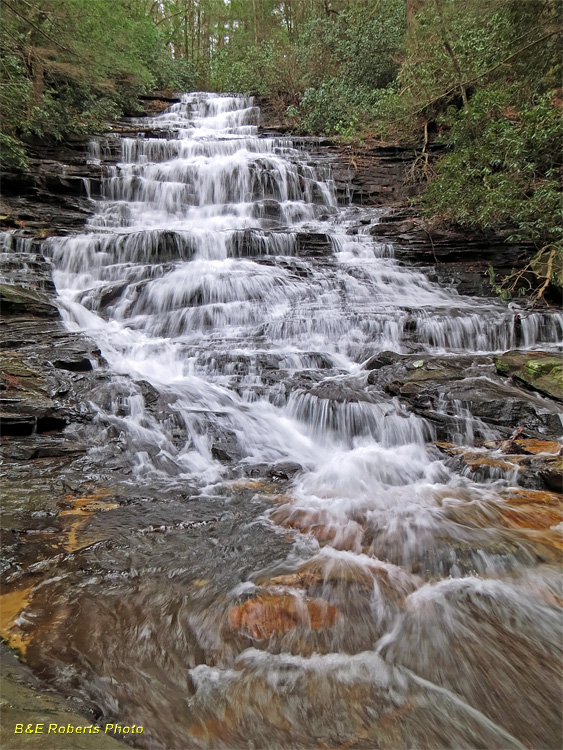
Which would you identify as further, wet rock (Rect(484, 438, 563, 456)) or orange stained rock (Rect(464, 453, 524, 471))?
wet rock (Rect(484, 438, 563, 456))

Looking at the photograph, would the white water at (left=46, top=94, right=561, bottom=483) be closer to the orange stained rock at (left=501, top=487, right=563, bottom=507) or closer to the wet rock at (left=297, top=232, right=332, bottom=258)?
the wet rock at (left=297, top=232, right=332, bottom=258)

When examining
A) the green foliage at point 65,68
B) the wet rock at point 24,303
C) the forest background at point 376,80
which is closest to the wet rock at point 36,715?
the wet rock at point 24,303

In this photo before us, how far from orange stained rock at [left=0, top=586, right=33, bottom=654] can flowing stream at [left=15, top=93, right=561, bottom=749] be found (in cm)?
10

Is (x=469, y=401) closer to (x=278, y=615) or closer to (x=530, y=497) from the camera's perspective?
(x=530, y=497)

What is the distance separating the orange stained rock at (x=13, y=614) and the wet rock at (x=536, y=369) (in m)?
5.33

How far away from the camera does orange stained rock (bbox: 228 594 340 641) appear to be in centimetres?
216

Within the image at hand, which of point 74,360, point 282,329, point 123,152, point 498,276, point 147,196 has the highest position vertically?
point 123,152

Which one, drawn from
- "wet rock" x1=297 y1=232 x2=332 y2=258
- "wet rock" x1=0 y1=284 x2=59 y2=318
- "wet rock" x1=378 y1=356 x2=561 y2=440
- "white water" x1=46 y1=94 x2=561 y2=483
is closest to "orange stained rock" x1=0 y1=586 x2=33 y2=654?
"white water" x1=46 y1=94 x2=561 y2=483

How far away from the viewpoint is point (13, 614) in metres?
2.05

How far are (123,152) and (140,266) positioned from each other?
22.7 feet

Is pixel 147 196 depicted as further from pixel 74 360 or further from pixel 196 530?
pixel 196 530

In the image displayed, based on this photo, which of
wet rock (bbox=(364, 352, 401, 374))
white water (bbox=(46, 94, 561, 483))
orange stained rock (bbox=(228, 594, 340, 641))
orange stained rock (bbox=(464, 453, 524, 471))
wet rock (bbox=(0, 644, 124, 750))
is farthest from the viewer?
wet rock (bbox=(364, 352, 401, 374))

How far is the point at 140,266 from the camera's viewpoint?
9328 mm

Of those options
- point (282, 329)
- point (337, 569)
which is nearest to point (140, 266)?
point (282, 329)
